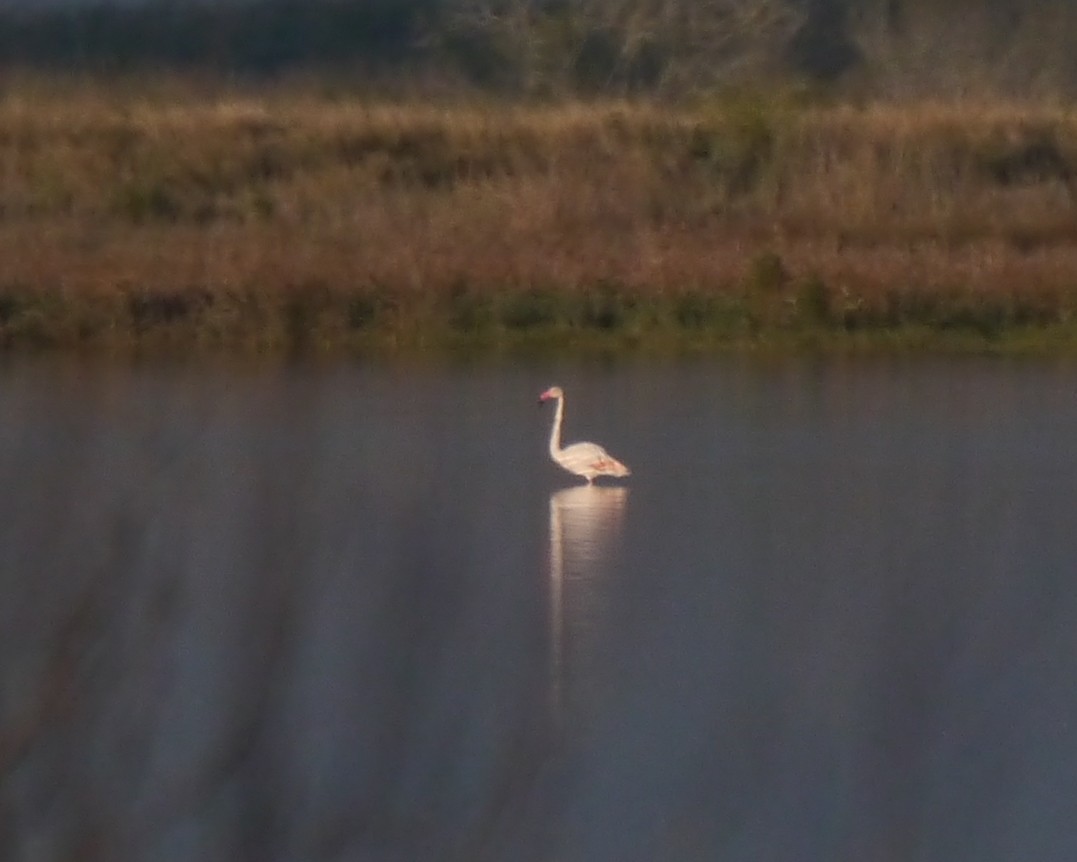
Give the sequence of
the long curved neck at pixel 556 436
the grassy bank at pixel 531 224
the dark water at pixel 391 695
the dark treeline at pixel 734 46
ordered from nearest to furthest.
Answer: the dark water at pixel 391 695 → the long curved neck at pixel 556 436 → the grassy bank at pixel 531 224 → the dark treeline at pixel 734 46

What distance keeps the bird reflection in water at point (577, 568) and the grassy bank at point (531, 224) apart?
17.5 feet

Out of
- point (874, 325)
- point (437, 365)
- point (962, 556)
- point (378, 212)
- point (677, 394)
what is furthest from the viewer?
point (378, 212)

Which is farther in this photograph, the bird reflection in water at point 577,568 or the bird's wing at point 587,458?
the bird's wing at point 587,458

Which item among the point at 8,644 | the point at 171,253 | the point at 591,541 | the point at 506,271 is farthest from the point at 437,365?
the point at 8,644

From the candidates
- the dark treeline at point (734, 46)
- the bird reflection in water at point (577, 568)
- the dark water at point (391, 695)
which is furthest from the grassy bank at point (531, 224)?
the dark water at point (391, 695)

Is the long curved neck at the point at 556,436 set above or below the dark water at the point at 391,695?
below

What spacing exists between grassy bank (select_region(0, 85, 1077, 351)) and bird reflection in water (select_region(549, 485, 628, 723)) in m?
5.35

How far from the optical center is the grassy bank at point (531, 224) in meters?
18.3

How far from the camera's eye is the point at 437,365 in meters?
17.1


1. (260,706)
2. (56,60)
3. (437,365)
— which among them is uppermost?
(56,60)

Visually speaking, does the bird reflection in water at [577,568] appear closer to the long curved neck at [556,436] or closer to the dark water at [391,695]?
the dark water at [391,695]

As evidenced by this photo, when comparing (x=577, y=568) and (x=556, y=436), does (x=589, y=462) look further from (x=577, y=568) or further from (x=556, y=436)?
(x=577, y=568)

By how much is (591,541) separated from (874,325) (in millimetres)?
8002

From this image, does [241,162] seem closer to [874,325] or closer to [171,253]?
[171,253]
